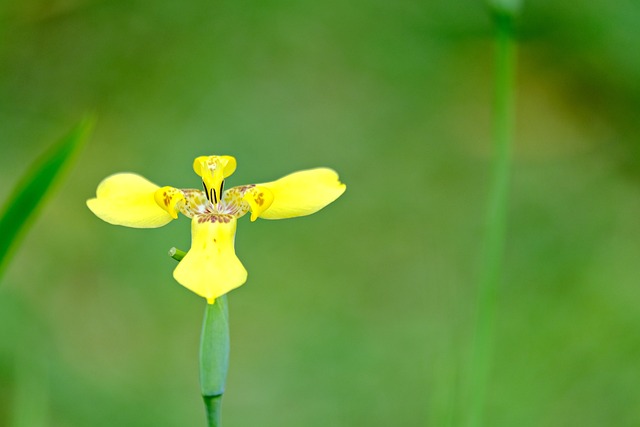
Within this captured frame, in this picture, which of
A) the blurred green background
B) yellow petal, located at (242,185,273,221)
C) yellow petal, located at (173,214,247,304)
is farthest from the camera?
the blurred green background

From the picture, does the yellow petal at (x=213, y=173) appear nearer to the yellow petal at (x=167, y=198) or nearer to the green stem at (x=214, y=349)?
the yellow petal at (x=167, y=198)

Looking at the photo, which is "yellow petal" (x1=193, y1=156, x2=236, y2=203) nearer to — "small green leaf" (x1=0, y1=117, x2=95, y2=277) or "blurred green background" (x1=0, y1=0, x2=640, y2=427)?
"small green leaf" (x1=0, y1=117, x2=95, y2=277)

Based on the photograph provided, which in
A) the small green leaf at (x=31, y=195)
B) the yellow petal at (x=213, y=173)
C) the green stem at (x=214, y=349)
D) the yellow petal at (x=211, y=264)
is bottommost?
the green stem at (x=214, y=349)

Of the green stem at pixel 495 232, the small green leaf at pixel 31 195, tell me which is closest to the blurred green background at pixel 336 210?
the green stem at pixel 495 232

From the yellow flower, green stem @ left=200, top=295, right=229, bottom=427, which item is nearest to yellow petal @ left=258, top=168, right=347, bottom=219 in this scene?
the yellow flower

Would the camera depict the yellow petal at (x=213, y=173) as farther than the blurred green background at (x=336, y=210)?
No

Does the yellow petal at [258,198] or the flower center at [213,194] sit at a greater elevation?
the flower center at [213,194]

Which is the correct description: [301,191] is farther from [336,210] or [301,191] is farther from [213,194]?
[336,210]
